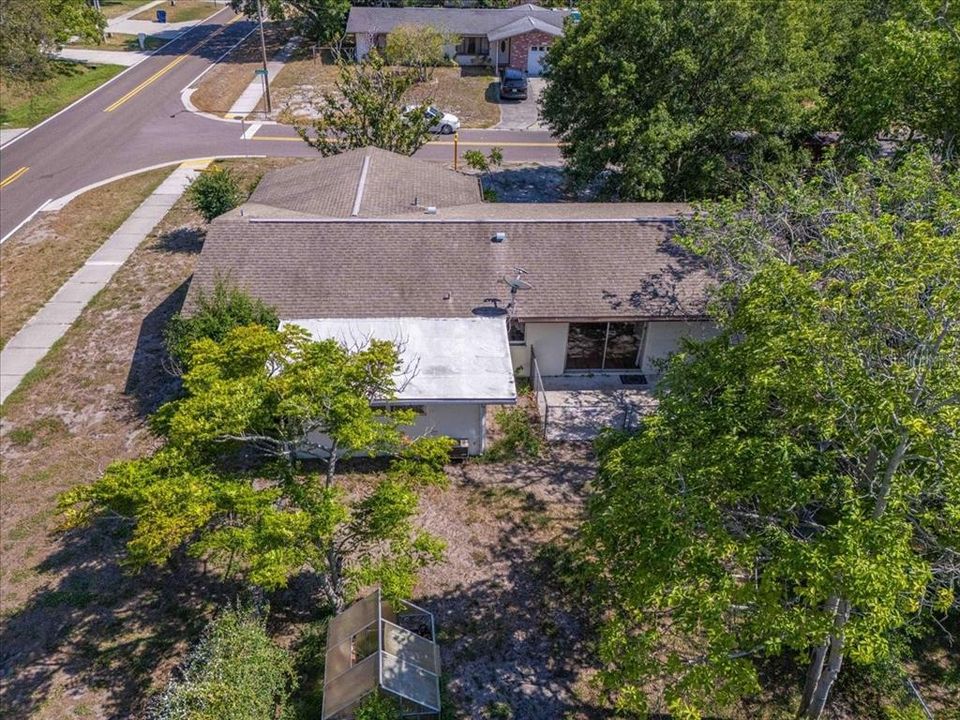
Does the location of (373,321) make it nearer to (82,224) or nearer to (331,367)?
(331,367)

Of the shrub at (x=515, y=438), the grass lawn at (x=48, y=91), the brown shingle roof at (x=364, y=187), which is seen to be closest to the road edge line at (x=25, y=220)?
the brown shingle roof at (x=364, y=187)

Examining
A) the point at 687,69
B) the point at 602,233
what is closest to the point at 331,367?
the point at 602,233

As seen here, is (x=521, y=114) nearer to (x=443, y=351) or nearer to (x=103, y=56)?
(x=443, y=351)

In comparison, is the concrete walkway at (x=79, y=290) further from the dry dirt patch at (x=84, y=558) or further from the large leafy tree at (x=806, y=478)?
the large leafy tree at (x=806, y=478)

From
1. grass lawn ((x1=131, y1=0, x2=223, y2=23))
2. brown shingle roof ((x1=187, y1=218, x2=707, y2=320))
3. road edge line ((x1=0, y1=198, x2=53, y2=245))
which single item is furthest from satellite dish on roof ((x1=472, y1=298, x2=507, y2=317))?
grass lawn ((x1=131, y1=0, x2=223, y2=23))

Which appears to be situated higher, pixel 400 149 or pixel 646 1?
pixel 646 1

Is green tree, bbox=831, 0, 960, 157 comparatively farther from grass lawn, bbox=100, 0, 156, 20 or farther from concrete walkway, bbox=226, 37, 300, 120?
grass lawn, bbox=100, 0, 156, 20
